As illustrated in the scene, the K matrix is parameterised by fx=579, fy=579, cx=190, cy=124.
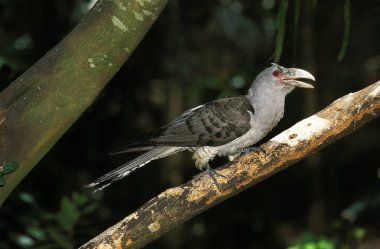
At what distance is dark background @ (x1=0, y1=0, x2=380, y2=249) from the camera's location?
425 cm

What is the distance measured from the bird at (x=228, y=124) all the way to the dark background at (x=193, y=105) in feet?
0.73

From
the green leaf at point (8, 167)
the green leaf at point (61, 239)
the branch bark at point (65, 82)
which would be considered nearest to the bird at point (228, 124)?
the green leaf at point (61, 239)

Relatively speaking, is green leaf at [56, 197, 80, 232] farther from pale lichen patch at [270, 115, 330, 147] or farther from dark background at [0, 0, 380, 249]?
pale lichen patch at [270, 115, 330, 147]

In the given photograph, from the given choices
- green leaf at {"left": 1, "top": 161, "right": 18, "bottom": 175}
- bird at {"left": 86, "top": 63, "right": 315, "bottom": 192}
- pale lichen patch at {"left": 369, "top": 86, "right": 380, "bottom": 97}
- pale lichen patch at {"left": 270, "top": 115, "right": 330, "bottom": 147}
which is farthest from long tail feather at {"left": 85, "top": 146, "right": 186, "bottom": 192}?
pale lichen patch at {"left": 369, "top": 86, "right": 380, "bottom": 97}

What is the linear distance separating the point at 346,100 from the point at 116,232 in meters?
1.29

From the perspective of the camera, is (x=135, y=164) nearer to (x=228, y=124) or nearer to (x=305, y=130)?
(x=228, y=124)

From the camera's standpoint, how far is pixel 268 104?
Answer: 11.8 ft

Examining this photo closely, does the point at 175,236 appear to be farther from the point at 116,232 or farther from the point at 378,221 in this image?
the point at 116,232

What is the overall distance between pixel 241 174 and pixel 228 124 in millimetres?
702

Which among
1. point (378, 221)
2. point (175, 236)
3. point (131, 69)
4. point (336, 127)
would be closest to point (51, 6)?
point (131, 69)

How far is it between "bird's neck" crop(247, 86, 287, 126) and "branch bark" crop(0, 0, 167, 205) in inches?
55.2

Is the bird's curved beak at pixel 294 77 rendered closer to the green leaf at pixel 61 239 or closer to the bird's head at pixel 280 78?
the bird's head at pixel 280 78

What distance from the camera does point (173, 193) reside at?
2.74m

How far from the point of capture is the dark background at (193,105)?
4.25 m
